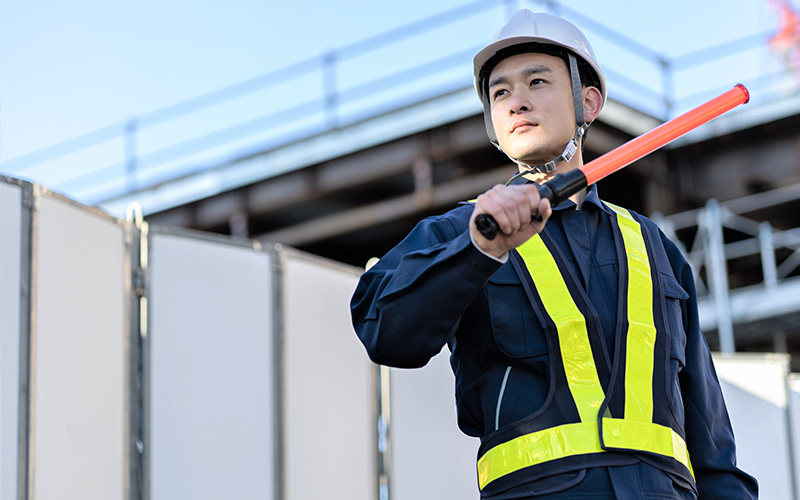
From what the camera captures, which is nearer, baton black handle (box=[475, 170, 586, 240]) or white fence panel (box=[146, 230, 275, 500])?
baton black handle (box=[475, 170, 586, 240])

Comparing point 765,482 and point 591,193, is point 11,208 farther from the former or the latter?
point 765,482

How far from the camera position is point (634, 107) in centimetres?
1100

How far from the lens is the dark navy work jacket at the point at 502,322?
76.5 inches

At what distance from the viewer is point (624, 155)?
2070 millimetres

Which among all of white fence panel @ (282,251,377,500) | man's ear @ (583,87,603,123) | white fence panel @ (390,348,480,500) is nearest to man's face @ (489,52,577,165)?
man's ear @ (583,87,603,123)

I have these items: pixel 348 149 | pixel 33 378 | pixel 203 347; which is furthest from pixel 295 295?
pixel 348 149

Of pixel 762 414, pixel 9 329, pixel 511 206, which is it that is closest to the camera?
pixel 511 206

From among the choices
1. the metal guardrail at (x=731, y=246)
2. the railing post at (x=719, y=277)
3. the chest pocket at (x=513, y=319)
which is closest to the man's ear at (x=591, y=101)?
the chest pocket at (x=513, y=319)

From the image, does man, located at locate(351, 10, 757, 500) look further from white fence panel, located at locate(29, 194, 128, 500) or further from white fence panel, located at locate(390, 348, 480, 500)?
white fence panel, located at locate(390, 348, 480, 500)

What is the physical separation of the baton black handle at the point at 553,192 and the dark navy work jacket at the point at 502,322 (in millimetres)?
76

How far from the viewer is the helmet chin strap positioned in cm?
237

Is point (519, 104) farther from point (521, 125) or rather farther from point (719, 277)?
point (719, 277)

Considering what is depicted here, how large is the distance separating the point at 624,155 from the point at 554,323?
1.22 ft

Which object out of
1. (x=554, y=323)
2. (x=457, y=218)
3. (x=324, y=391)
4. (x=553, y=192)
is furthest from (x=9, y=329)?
(x=553, y=192)
